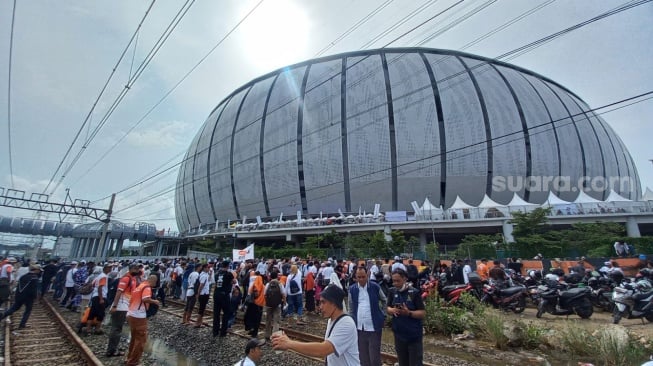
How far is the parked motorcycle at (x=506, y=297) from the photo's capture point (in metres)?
8.53

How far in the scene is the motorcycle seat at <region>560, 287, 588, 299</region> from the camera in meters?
7.89

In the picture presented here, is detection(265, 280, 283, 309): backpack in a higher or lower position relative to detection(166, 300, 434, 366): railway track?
higher

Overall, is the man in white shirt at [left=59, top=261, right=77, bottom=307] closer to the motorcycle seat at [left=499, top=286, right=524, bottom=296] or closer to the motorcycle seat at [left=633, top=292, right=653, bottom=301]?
the motorcycle seat at [left=499, top=286, right=524, bottom=296]

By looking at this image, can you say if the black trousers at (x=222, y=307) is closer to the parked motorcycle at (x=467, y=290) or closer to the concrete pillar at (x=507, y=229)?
the parked motorcycle at (x=467, y=290)

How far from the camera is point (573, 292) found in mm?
7930

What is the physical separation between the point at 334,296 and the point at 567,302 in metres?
8.77

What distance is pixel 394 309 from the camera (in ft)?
11.6

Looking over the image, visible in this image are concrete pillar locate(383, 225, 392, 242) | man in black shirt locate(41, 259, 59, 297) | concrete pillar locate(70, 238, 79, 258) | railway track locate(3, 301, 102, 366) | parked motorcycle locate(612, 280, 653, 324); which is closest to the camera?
railway track locate(3, 301, 102, 366)

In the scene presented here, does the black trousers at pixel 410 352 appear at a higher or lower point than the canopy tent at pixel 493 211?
lower

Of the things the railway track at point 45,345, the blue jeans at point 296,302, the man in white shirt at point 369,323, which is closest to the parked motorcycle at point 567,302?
the blue jeans at point 296,302

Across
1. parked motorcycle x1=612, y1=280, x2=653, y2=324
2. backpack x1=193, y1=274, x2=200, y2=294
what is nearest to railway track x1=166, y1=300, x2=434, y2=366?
backpack x1=193, y1=274, x2=200, y2=294

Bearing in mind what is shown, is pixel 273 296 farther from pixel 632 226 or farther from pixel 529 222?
pixel 632 226

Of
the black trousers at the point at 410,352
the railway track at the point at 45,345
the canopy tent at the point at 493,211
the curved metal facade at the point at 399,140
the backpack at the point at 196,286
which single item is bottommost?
the railway track at the point at 45,345

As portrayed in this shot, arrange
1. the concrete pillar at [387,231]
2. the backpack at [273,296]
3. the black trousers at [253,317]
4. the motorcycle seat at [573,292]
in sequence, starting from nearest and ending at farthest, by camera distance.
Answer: the backpack at [273,296] < the black trousers at [253,317] < the motorcycle seat at [573,292] < the concrete pillar at [387,231]
